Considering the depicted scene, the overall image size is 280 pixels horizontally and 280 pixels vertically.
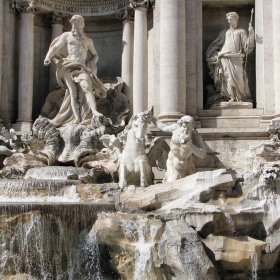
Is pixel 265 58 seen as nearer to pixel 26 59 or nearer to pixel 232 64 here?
pixel 232 64

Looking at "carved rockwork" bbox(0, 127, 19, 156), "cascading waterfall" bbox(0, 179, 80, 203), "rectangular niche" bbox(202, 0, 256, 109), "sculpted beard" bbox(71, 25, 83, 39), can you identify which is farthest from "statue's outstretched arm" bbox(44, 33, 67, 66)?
"cascading waterfall" bbox(0, 179, 80, 203)

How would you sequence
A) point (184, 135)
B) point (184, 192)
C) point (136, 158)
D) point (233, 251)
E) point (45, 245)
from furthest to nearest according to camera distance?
point (136, 158) < point (184, 135) < point (184, 192) < point (45, 245) < point (233, 251)

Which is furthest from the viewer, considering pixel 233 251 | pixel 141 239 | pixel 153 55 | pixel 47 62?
pixel 47 62

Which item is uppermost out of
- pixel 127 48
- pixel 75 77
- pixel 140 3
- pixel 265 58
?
pixel 140 3

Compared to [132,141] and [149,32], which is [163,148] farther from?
[149,32]

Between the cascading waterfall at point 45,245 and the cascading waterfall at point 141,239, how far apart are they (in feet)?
2.17

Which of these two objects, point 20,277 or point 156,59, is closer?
point 20,277

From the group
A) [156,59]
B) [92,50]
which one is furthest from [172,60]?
[92,50]

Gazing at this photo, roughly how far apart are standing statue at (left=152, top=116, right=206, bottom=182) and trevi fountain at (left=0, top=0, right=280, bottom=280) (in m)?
0.03

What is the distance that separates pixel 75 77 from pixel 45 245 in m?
7.72

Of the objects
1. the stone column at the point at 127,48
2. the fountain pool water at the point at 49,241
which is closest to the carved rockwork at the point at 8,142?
the stone column at the point at 127,48

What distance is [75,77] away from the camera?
16.4m

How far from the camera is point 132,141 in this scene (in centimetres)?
1250

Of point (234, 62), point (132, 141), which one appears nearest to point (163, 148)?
point (132, 141)
